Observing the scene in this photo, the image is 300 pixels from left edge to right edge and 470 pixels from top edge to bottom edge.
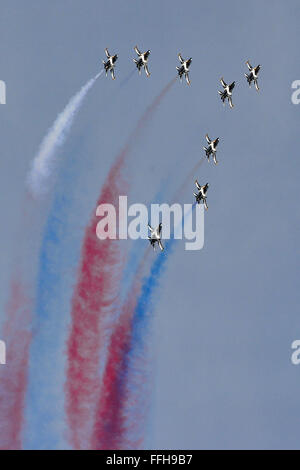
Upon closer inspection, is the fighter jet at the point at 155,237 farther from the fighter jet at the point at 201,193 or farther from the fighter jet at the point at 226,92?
the fighter jet at the point at 226,92

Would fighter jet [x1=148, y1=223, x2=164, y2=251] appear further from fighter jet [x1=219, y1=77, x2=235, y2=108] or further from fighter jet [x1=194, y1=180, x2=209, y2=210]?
fighter jet [x1=219, y1=77, x2=235, y2=108]

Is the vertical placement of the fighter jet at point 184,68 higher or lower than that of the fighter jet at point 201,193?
higher

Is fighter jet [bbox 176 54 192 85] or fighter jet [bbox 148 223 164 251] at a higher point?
fighter jet [bbox 176 54 192 85]

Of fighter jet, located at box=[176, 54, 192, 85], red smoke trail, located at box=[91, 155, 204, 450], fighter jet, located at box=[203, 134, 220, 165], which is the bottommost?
red smoke trail, located at box=[91, 155, 204, 450]

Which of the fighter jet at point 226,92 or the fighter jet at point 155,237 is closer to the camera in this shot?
the fighter jet at point 155,237

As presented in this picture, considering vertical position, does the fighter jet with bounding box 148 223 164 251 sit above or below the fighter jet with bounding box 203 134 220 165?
below

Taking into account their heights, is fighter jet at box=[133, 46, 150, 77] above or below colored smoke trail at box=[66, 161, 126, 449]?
above

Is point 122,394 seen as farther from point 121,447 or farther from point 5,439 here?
point 5,439

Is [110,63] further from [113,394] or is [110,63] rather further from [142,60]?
[113,394]

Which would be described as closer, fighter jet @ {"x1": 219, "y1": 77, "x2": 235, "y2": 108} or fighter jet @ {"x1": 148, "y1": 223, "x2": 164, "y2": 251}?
fighter jet @ {"x1": 148, "y1": 223, "x2": 164, "y2": 251}

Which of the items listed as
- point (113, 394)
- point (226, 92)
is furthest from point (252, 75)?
point (113, 394)
